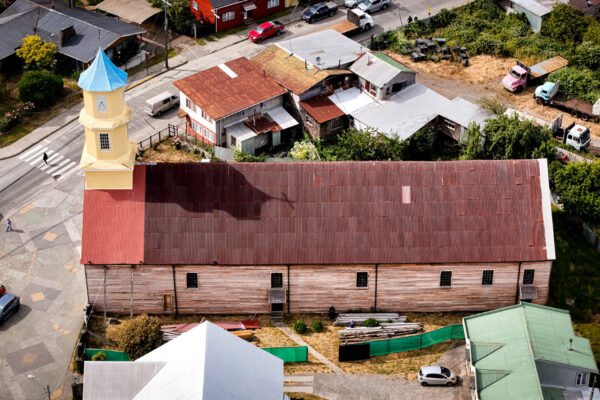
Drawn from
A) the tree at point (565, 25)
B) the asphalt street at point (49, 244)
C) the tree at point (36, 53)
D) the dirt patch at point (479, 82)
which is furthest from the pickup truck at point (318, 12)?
the tree at point (36, 53)

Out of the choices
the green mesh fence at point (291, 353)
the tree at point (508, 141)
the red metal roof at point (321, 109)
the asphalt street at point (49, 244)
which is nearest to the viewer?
the green mesh fence at point (291, 353)

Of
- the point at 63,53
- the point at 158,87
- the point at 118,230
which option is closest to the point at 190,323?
the point at 118,230

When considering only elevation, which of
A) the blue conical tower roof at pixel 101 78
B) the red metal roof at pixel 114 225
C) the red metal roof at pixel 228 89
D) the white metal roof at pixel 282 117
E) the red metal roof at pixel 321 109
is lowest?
the white metal roof at pixel 282 117

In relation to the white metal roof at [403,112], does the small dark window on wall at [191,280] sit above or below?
above

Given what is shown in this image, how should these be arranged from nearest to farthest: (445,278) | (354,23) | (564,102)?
1. (445,278)
2. (564,102)
3. (354,23)

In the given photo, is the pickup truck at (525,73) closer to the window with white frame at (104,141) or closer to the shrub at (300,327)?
the shrub at (300,327)

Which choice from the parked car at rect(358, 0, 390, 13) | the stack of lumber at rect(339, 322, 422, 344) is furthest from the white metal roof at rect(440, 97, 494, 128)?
the stack of lumber at rect(339, 322, 422, 344)

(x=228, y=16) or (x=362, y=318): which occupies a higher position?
(x=362, y=318)

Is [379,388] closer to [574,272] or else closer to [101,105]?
[574,272]

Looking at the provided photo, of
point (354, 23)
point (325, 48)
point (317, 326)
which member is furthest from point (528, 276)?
point (354, 23)
